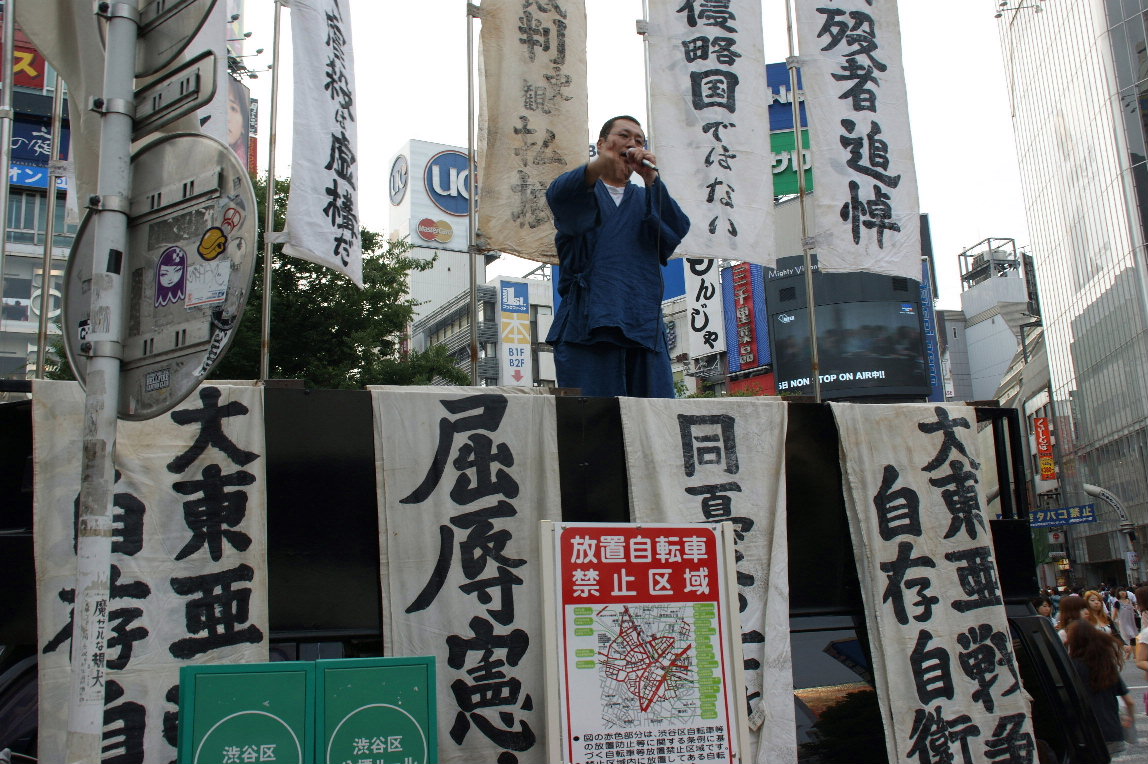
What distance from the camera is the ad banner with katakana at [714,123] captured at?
7.33 m

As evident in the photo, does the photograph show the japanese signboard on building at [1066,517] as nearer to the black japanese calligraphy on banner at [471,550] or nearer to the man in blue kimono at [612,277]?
the man in blue kimono at [612,277]

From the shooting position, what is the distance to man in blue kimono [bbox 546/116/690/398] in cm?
489

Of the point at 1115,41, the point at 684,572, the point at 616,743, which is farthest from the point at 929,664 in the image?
the point at 1115,41

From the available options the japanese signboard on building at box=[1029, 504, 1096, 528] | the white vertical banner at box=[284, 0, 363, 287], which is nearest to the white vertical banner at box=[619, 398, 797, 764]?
the white vertical banner at box=[284, 0, 363, 287]

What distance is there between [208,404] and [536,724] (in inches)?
65.6

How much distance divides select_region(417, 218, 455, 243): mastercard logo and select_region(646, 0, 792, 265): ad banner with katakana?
2716 centimetres

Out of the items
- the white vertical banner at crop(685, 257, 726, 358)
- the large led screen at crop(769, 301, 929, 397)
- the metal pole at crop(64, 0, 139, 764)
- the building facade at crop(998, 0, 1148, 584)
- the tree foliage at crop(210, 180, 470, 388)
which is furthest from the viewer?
the building facade at crop(998, 0, 1148, 584)

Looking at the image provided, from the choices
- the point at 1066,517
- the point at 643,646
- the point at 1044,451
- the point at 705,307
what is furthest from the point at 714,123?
the point at 1044,451

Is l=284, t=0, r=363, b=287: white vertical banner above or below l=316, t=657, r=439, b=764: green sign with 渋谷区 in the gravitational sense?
above

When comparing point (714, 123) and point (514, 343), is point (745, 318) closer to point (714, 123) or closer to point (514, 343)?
point (514, 343)

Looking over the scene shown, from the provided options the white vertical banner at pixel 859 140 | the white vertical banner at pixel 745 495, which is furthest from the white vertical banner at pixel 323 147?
the white vertical banner at pixel 859 140

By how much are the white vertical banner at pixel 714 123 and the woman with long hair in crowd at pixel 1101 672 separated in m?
3.37

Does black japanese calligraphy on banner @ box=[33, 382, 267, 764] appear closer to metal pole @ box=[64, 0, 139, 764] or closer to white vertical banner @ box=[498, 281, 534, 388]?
metal pole @ box=[64, 0, 139, 764]

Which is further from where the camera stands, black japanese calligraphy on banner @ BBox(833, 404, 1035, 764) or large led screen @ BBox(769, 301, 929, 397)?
large led screen @ BBox(769, 301, 929, 397)
